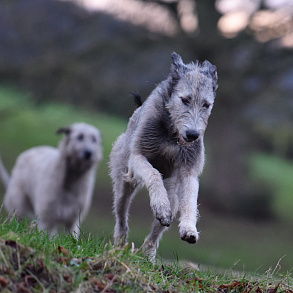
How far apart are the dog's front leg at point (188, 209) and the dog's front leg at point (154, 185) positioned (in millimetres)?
162

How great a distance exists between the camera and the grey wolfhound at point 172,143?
5391mm

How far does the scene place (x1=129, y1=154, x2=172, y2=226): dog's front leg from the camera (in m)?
5.16

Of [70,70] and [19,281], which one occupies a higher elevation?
[70,70]

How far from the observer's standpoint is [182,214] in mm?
5395

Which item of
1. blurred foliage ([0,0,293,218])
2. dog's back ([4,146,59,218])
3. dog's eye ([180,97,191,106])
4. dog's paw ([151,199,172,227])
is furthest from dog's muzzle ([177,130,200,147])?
blurred foliage ([0,0,293,218])

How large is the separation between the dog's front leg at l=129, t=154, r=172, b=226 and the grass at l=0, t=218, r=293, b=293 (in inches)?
17.4

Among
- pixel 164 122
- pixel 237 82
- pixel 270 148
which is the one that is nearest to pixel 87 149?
pixel 164 122

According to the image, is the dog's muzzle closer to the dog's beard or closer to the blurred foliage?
the dog's beard

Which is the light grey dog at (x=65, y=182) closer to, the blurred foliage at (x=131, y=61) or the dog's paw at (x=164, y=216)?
the dog's paw at (x=164, y=216)

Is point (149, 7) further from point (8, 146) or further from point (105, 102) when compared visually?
point (8, 146)

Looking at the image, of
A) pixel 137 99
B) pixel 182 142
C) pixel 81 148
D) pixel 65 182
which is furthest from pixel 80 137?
pixel 182 142

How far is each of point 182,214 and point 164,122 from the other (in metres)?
0.98

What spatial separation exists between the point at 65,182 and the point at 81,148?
646 mm

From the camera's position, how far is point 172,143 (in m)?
5.87
